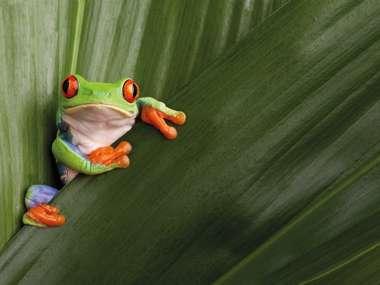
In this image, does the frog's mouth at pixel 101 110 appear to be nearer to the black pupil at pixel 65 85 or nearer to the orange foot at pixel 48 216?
the black pupil at pixel 65 85

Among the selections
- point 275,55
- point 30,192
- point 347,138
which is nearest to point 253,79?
point 275,55

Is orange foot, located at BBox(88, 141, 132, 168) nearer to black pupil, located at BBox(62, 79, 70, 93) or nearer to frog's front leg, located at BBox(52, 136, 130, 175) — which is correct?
frog's front leg, located at BBox(52, 136, 130, 175)

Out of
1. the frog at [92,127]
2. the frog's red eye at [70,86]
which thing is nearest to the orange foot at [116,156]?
the frog at [92,127]

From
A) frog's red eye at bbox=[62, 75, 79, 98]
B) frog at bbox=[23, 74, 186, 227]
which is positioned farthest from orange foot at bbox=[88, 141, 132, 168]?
frog's red eye at bbox=[62, 75, 79, 98]

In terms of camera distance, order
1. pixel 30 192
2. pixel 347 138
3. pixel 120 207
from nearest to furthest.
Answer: pixel 347 138, pixel 120 207, pixel 30 192

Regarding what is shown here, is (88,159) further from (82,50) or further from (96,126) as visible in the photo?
(82,50)

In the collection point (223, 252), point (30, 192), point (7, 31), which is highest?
point (7, 31)

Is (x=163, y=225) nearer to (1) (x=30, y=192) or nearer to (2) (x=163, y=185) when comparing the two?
(2) (x=163, y=185)
